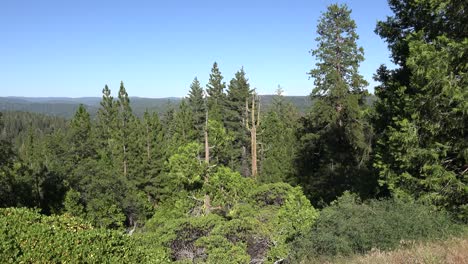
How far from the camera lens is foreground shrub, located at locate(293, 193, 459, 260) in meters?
7.95

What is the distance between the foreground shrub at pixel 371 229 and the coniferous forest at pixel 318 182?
0.10ft

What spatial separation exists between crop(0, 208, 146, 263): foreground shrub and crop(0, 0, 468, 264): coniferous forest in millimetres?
27

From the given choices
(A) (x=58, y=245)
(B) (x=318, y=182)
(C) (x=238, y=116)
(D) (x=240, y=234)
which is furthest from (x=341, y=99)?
(C) (x=238, y=116)

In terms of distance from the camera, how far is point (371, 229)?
8281mm

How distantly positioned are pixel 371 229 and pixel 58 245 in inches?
247

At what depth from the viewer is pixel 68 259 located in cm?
679

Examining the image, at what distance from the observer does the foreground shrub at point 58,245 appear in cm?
669

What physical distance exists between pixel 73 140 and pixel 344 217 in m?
33.9

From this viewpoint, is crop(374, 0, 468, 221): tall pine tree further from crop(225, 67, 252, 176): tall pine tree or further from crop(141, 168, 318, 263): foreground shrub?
crop(225, 67, 252, 176): tall pine tree

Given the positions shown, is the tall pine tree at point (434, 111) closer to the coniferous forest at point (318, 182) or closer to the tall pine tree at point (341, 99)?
the coniferous forest at point (318, 182)

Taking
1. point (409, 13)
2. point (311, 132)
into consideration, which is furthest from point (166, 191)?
point (409, 13)

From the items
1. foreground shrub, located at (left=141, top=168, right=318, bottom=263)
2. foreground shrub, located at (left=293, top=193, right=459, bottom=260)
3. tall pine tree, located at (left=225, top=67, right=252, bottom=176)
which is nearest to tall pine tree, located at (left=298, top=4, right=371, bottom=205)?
foreground shrub, located at (left=141, top=168, right=318, bottom=263)

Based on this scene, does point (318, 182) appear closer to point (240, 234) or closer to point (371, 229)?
point (240, 234)

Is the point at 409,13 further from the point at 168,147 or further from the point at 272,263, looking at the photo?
the point at 168,147
